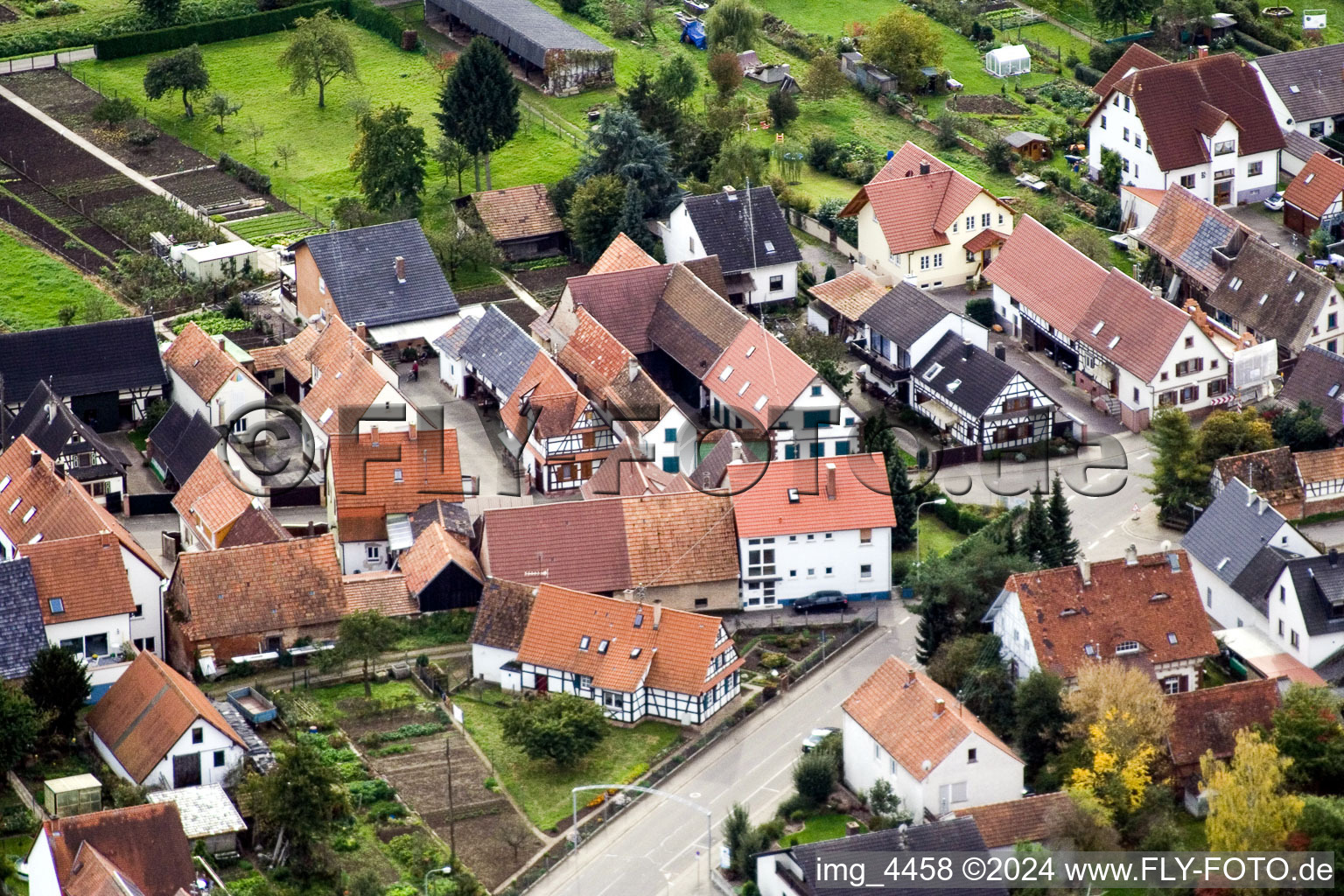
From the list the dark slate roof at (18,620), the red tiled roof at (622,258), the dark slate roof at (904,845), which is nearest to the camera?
the dark slate roof at (904,845)

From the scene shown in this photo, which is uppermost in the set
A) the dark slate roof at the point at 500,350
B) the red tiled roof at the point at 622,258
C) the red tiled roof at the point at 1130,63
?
the red tiled roof at the point at 1130,63

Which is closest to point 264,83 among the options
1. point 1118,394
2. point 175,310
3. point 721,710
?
point 175,310

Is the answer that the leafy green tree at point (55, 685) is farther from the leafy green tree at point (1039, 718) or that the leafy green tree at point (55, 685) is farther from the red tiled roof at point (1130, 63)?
the red tiled roof at point (1130, 63)

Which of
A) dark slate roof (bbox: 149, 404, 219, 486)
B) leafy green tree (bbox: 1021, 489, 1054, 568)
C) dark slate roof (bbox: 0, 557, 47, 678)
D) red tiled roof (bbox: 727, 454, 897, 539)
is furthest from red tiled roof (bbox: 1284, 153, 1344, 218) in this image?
dark slate roof (bbox: 0, 557, 47, 678)

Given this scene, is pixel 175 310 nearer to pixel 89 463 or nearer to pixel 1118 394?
pixel 89 463

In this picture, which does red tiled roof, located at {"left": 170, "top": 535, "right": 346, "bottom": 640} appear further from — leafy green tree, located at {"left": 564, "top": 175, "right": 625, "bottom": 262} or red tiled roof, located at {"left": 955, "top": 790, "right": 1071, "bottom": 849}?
leafy green tree, located at {"left": 564, "top": 175, "right": 625, "bottom": 262}

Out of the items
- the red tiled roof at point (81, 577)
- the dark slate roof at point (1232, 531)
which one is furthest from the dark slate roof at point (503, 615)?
the dark slate roof at point (1232, 531)
